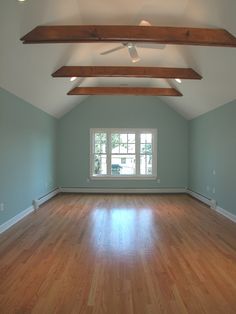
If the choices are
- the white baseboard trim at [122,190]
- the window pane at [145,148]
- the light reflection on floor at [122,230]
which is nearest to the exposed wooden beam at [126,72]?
the light reflection on floor at [122,230]

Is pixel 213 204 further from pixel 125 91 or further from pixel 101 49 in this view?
pixel 101 49

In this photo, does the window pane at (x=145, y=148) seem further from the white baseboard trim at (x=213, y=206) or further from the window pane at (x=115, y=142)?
the white baseboard trim at (x=213, y=206)

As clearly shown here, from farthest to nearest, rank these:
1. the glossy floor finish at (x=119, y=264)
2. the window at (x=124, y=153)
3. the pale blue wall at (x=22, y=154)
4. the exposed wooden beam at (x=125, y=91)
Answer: the window at (x=124, y=153) → the exposed wooden beam at (x=125, y=91) → the pale blue wall at (x=22, y=154) → the glossy floor finish at (x=119, y=264)

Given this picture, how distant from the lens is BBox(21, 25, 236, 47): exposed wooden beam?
392 cm

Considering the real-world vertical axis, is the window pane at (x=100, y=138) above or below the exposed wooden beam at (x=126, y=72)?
below

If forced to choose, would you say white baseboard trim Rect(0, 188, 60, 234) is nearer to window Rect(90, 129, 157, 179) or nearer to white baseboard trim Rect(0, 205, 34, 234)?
white baseboard trim Rect(0, 205, 34, 234)

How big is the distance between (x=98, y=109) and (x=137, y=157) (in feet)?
6.25

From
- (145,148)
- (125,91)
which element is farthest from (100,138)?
(125,91)

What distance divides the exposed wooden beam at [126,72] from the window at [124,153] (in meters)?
3.49

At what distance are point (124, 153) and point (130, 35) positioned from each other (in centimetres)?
563

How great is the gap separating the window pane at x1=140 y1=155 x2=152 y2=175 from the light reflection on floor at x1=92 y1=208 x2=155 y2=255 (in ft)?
8.95

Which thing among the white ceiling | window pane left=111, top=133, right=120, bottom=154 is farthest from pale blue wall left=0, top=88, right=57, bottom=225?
window pane left=111, top=133, right=120, bottom=154

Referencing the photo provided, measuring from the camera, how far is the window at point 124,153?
30.7ft

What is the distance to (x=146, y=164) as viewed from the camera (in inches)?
372
